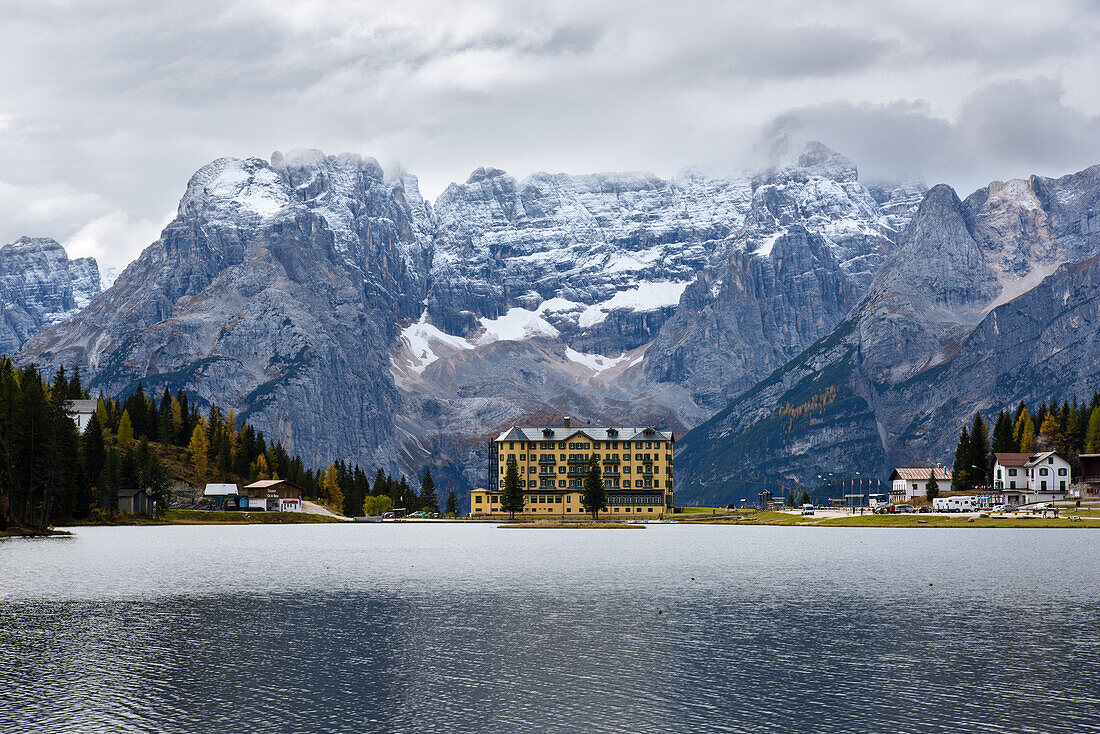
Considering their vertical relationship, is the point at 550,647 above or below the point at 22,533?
below

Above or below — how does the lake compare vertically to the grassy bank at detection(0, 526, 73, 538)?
below

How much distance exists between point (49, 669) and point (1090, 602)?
6607 centimetres

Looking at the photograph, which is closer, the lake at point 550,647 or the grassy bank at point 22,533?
the lake at point 550,647

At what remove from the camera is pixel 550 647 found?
193 feet

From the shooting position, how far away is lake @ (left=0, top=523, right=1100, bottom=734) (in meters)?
44.0

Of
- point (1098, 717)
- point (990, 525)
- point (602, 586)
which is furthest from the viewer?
point (990, 525)

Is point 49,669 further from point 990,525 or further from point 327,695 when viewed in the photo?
point 990,525

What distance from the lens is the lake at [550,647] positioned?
44.0 metres

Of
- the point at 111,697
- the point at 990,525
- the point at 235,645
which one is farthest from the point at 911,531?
the point at 111,697

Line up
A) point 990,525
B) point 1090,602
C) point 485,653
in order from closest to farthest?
point 485,653 < point 1090,602 < point 990,525

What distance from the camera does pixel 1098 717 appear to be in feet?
141

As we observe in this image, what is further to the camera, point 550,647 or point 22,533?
point 22,533

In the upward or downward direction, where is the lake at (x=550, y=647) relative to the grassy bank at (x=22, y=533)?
downward

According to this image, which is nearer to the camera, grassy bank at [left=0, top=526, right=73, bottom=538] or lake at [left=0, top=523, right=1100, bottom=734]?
lake at [left=0, top=523, right=1100, bottom=734]
